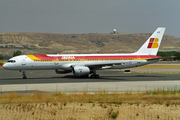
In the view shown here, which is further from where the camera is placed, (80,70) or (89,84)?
(80,70)

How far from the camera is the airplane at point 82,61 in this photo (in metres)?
41.1

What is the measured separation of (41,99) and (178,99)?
12.5m

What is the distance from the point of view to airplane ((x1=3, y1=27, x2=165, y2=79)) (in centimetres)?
4109

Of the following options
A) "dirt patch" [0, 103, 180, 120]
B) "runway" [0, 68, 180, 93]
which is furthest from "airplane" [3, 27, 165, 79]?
"dirt patch" [0, 103, 180, 120]

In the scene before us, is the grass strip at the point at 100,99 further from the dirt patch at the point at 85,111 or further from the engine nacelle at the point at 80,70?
the engine nacelle at the point at 80,70

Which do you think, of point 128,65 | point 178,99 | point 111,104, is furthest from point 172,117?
point 128,65

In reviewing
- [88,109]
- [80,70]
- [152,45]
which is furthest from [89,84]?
[152,45]

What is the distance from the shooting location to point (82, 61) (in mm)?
43594

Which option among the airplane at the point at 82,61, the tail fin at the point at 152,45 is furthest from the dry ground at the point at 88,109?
the tail fin at the point at 152,45

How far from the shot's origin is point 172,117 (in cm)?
2009

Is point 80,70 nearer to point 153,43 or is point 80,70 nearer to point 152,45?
point 152,45

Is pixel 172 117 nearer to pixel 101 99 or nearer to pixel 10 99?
pixel 101 99

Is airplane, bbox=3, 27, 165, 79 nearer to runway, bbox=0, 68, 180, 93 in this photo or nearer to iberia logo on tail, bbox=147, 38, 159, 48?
iberia logo on tail, bbox=147, 38, 159, 48

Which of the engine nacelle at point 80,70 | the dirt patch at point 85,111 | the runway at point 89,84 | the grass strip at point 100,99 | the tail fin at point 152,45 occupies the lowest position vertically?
the dirt patch at point 85,111
